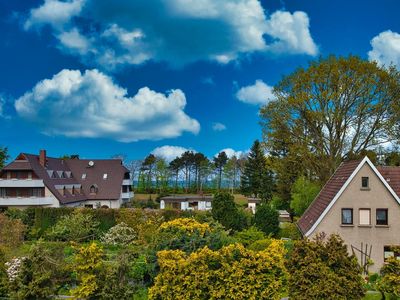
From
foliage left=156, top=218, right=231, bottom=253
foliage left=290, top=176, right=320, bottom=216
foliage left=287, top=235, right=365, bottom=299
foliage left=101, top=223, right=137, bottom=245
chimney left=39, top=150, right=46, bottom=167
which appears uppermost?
chimney left=39, top=150, right=46, bottom=167

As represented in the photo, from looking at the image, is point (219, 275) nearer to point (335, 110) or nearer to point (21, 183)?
point (335, 110)

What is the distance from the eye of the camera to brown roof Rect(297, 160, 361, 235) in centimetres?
2403

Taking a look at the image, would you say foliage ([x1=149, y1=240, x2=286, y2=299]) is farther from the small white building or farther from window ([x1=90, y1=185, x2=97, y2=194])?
the small white building

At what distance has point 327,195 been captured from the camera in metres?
25.5

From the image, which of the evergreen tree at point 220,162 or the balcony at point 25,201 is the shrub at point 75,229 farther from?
the evergreen tree at point 220,162

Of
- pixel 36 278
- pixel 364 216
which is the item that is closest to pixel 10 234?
pixel 36 278

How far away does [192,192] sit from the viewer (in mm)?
88625

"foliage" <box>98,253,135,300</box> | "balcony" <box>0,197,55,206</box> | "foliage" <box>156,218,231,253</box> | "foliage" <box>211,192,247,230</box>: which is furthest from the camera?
"balcony" <box>0,197,55,206</box>

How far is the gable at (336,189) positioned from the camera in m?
23.1

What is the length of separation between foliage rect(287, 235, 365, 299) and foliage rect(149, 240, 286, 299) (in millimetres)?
715

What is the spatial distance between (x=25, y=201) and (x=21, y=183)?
2087mm

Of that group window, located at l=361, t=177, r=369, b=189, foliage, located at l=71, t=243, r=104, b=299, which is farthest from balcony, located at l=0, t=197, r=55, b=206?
window, located at l=361, t=177, r=369, b=189

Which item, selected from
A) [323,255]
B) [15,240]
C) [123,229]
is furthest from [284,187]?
[323,255]

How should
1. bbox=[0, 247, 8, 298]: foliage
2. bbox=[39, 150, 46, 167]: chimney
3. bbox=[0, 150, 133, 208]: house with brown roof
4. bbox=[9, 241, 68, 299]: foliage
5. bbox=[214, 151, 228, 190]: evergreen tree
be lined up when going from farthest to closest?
1. bbox=[214, 151, 228, 190]: evergreen tree
2. bbox=[39, 150, 46, 167]: chimney
3. bbox=[0, 150, 133, 208]: house with brown roof
4. bbox=[0, 247, 8, 298]: foliage
5. bbox=[9, 241, 68, 299]: foliage
